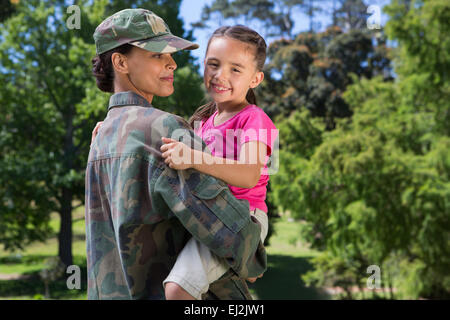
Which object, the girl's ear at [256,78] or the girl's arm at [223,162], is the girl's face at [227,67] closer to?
the girl's ear at [256,78]

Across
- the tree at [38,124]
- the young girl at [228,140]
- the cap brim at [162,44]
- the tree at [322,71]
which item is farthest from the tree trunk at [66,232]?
the cap brim at [162,44]

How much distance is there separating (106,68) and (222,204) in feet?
1.82

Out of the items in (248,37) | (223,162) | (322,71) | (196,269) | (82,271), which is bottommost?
(82,271)

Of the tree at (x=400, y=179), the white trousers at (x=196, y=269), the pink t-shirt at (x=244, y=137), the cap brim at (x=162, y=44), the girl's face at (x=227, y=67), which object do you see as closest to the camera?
the white trousers at (x=196, y=269)

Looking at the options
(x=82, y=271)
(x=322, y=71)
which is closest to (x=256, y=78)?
(x=82, y=271)

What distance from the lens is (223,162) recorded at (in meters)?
1.31

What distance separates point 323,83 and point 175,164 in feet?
54.9

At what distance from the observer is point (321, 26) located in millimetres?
20781

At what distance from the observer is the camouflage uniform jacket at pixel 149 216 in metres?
1.21

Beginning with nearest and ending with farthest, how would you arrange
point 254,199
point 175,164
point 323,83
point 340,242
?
1. point 175,164
2. point 254,199
3. point 340,242
4. point 323,83

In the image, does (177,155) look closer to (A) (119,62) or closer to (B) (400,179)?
(A) (119,62)

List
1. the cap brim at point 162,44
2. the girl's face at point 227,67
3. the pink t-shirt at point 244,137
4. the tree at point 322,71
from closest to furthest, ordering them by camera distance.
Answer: the cap brim at point 162,44 → the pink t-shirt at point 244,137 → the girl's face at point 227,67 → the tree at point 322,71
